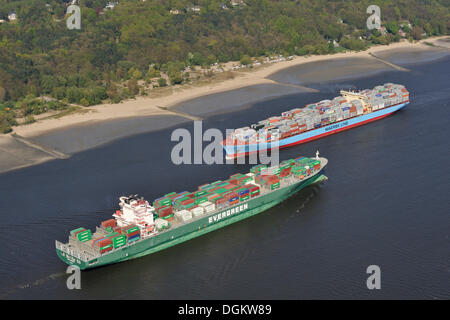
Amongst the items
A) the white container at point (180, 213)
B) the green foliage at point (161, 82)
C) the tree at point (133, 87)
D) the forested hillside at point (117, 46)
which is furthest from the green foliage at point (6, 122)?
the white container at point (180, 213)

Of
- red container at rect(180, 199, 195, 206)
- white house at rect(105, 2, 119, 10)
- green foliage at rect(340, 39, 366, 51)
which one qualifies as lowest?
red container at rect(180, 199, 195, 206)

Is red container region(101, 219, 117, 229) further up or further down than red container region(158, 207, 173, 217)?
further down

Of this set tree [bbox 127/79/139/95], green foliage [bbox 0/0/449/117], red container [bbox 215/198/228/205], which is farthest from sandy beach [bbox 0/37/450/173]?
red container [bbox 215/198/228/205]

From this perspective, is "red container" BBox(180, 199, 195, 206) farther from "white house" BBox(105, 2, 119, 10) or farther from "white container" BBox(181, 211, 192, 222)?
"white house" BBox(105, 2, 119, 10)

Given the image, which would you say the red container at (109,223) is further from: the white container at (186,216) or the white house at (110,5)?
the white house at (110,5)

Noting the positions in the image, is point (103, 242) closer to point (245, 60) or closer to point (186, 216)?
point (186, 216)

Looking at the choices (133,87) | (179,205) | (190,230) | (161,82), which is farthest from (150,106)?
(190,230)

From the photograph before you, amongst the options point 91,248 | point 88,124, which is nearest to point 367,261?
point 91,248
